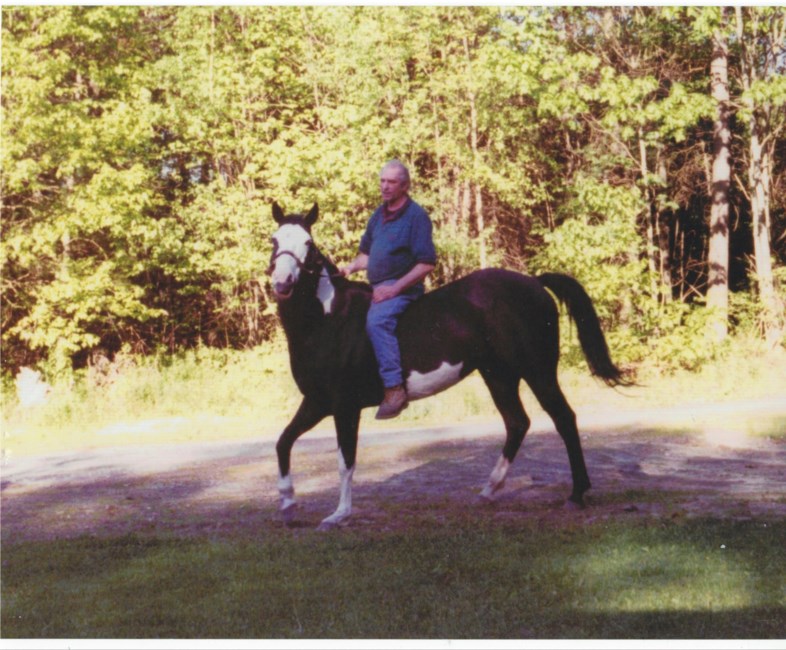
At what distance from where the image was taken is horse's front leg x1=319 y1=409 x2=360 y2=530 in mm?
6672

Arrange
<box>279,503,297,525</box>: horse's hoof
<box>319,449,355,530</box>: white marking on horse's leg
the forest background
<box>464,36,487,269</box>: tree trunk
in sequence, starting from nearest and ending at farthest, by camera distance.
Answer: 1. <box>319,449,355,530</box>: white marking on horse's leg
2. <box>279,503,297,525</box>: horse's hoof
3. the forest background
4. <box>464,36,487,269</box>: tree trunk

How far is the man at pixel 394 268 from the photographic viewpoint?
670 cm

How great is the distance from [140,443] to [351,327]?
6.13 meters

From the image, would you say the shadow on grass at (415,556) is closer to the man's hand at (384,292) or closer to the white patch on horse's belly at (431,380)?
the white patch on horse's belly at (431,380)

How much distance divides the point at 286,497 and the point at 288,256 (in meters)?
1.80

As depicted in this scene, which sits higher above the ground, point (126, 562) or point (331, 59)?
point (331, 59)

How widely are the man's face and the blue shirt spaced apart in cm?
11

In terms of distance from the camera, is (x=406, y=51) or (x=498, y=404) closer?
(x=498, y=404)

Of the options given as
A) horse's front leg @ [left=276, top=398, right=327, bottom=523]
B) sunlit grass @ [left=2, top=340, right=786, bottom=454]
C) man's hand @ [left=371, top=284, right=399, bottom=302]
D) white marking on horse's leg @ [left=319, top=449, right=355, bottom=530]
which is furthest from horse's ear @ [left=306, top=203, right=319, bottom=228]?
sunlit grass @ [left=2, top=340, right=786, bottom=454]

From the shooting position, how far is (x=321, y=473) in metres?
9.02

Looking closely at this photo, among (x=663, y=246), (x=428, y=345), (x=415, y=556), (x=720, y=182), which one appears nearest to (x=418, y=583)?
(x=415, y=556)

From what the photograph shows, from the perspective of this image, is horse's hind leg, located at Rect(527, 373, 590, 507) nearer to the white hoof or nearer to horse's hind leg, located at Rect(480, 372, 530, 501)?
horse's hind leg, located at Rect(480, 372, 530, 501)

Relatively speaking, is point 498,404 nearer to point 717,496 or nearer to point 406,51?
point 717,496

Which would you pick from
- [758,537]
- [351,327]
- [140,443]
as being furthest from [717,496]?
[140,443]
